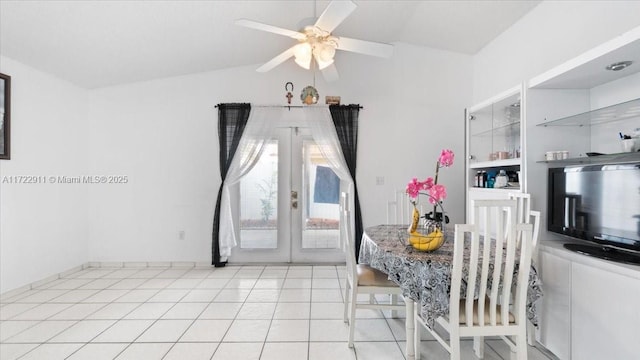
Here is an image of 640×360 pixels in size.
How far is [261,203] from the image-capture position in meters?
4.22

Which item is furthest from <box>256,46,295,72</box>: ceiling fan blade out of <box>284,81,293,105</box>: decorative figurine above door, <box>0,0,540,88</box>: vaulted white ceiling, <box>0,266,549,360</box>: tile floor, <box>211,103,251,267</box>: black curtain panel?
<box>0,266,549,360</box>: tile floor

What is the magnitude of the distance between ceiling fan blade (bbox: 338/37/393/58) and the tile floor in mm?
2197

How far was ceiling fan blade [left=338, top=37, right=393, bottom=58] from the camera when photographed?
228 cm

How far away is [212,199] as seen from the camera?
4188 mm

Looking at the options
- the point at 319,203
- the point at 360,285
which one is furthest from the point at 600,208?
the point at 319,203

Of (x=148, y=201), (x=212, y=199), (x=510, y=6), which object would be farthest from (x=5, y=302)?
(x=510, y=6)

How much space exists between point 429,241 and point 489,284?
1.29ft

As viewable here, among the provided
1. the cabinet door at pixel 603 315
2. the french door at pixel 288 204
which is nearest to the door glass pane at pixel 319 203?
the french door at pixel 288 204

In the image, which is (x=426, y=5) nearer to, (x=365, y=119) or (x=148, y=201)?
(x=365, y=119)

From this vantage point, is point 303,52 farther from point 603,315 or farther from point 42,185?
point 42,185

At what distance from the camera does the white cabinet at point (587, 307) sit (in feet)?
5.02

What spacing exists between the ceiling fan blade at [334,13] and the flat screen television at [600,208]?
1840mm

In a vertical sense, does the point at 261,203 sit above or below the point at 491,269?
above

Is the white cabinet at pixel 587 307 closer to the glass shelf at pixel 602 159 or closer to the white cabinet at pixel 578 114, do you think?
the white cabinet at pixel 578 114
